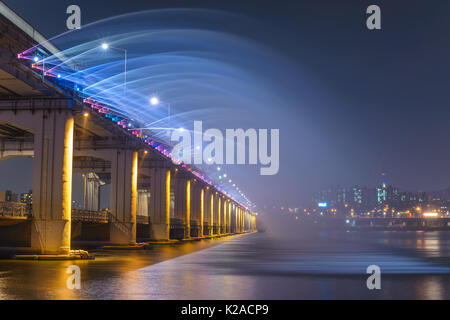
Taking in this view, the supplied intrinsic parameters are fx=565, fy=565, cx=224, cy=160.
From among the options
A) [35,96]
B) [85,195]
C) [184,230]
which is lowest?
[184,230]

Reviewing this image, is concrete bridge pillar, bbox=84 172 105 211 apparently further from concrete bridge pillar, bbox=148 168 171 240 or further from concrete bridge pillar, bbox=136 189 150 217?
concrete bridge pillar, bbox=136 189 150 217

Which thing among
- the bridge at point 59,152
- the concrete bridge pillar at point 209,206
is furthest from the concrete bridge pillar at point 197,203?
the bridge at point 59,152

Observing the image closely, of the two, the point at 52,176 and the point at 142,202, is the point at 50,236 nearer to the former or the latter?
the point at 52,176

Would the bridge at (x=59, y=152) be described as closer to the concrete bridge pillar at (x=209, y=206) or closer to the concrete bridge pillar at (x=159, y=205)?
the concrete bridge pillar at (x=159, y=205)

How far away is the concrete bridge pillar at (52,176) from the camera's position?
37031 mm

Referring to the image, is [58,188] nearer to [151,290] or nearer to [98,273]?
[98,273]

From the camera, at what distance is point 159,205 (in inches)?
2953

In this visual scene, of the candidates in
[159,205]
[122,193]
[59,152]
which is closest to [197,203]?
[159,205]

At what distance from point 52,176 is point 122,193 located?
19.3 meters

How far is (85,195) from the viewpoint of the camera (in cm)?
8975

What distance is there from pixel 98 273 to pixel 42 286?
6.07m

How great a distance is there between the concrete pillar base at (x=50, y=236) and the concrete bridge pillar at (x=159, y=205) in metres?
37.2
